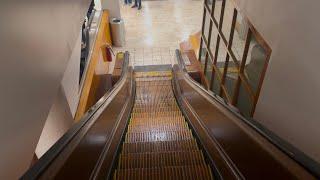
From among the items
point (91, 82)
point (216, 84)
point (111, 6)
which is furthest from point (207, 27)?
point (111, 6)

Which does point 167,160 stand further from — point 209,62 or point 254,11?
point 209,62

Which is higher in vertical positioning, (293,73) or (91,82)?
(293,73)

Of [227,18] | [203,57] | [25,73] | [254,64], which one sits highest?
[25,73]

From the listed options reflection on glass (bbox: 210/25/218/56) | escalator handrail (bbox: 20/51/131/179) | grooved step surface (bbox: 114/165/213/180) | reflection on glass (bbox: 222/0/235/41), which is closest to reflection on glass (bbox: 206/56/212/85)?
reflection on glass (bbox: 210/25/218/56)

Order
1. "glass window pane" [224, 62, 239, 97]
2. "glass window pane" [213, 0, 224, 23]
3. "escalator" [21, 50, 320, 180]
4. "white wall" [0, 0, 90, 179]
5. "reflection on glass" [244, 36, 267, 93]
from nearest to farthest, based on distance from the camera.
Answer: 1. "escalator" [21, 50, 320, 180]
2. "white wall" [0, 0, 90, 179]
3. "reflection on glass" [244, 36, 267, 93]
4. "glass window pane" [224, 62, 239, 97]
5. "glass window pane" [213, 0, 224, 23]

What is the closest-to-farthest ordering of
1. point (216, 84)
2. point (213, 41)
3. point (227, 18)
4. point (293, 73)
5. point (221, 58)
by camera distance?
point (293, 73)
point (227, 18)
point (221, 58)
point (216, 84)
point (213, 41)

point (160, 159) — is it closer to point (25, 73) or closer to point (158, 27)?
point (25, 73)

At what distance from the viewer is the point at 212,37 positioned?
20.9 feet

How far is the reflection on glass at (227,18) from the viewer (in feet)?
15.9

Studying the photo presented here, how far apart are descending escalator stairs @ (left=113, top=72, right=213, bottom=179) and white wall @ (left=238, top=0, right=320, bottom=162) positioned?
87 centimetres

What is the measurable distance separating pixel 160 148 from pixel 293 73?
1.72 m

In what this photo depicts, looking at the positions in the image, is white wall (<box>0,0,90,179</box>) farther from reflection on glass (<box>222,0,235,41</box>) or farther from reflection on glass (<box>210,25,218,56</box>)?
reflection on glass (<box>210,25,218,56</box>)

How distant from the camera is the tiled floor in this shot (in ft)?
30.6

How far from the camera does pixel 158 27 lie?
35.9ft
